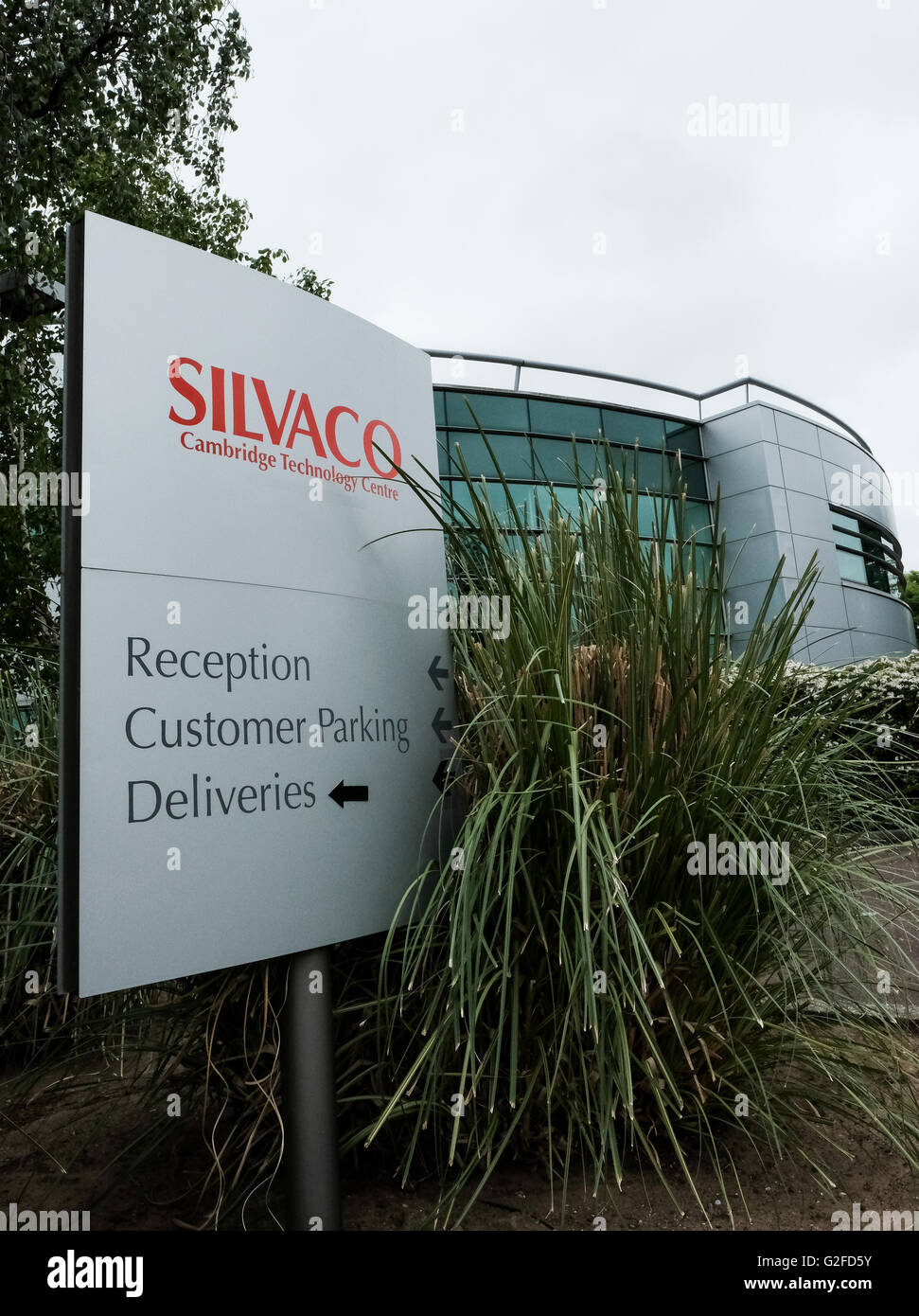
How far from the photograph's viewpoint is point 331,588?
2543mm

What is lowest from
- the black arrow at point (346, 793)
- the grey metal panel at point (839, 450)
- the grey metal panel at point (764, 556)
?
the black arrow at point (346, 793)

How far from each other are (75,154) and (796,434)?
15.7 meters

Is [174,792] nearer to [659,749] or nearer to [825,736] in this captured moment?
[659,749]

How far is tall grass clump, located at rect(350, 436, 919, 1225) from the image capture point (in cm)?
218

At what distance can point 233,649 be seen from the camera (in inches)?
90.0

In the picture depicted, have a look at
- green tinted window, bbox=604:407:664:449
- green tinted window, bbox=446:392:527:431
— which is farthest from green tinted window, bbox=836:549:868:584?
green tinted window, bbox=446:392:527:431

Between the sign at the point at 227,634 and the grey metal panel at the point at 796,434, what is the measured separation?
1942 cm

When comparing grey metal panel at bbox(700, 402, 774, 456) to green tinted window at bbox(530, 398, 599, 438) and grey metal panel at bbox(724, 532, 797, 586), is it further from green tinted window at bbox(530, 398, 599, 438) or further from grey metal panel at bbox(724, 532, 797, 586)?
green tinted window at bbox(530, 398, 599, 438)

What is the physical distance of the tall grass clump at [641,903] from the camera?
2.18 metres

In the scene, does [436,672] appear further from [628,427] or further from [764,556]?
[764,556]

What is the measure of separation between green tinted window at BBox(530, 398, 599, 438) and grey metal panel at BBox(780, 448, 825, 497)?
5.08 metres

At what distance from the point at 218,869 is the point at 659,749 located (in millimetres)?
1093

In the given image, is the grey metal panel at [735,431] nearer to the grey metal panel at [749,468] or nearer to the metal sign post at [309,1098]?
the grey metal panel at [749,468]

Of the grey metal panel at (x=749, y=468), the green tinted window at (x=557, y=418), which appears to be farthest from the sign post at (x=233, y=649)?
the grey metal panel at (x=749, y=468)
